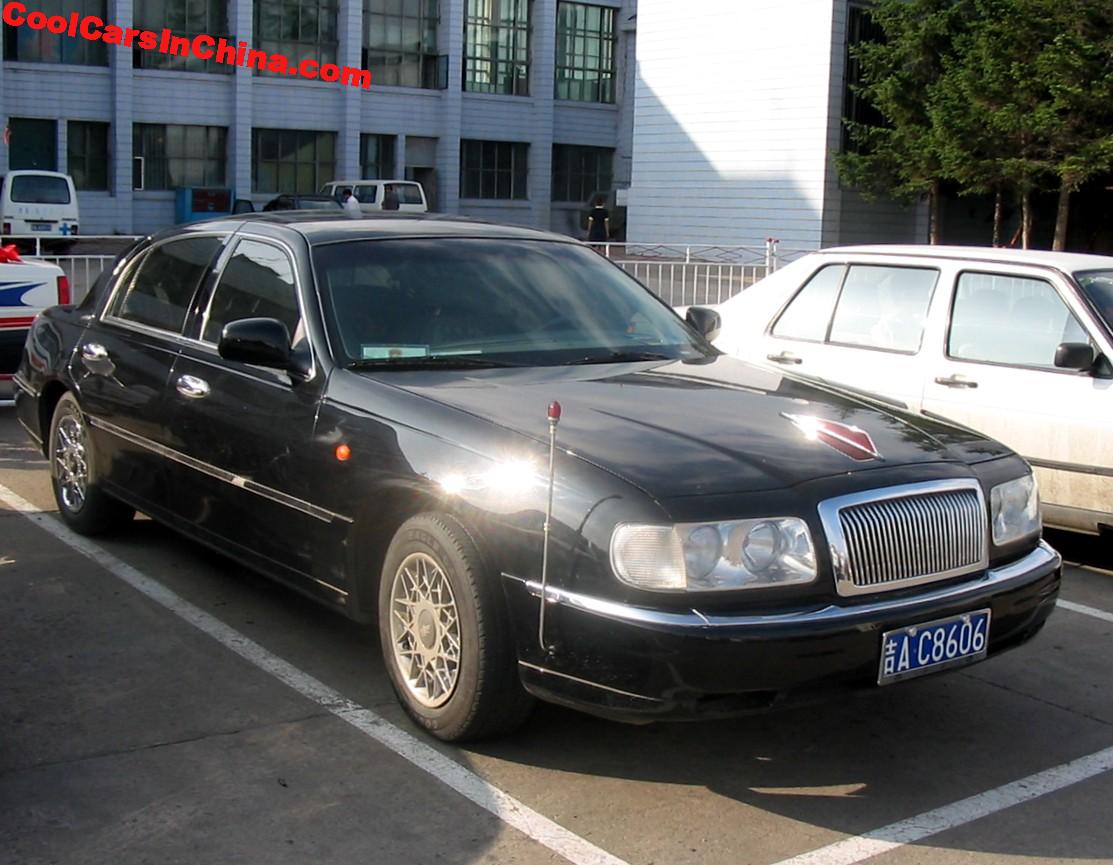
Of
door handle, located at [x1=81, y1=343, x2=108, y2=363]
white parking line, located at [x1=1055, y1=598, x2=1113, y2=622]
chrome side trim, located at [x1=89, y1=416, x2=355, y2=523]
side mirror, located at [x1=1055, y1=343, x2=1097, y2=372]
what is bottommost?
white parking line, located at [x1=1055, y1=598, x2=1113, y2=622]

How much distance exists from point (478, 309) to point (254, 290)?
964 millimetres

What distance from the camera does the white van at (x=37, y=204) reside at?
3328cm

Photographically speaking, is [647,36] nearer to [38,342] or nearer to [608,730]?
[38,342]

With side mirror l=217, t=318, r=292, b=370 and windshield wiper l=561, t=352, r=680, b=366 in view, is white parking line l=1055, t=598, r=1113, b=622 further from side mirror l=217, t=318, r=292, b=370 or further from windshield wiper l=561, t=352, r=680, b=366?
side mirror l=217, t=318, r=292, b=370

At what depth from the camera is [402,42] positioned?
1831 inches

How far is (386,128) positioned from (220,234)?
41.1 metres

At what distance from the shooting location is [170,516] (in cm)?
600

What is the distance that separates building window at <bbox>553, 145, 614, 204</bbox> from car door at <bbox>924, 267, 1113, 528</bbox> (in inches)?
1700

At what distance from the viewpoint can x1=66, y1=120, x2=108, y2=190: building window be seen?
41562 millimetres

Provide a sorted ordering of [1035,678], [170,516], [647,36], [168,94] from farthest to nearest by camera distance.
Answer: [168,94], [647,36], [170,516], [1035,678]

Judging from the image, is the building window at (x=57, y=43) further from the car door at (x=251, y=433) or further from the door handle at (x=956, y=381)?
the door handle at (x=956, y=381)

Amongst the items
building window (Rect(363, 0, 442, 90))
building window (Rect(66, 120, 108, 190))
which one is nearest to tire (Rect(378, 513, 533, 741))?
building window (Rect(66, 120, 108, 190))

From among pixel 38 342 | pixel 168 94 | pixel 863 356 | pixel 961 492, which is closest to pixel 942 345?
pixel 863 356

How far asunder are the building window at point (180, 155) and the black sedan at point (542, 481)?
Result: 38.2 m
